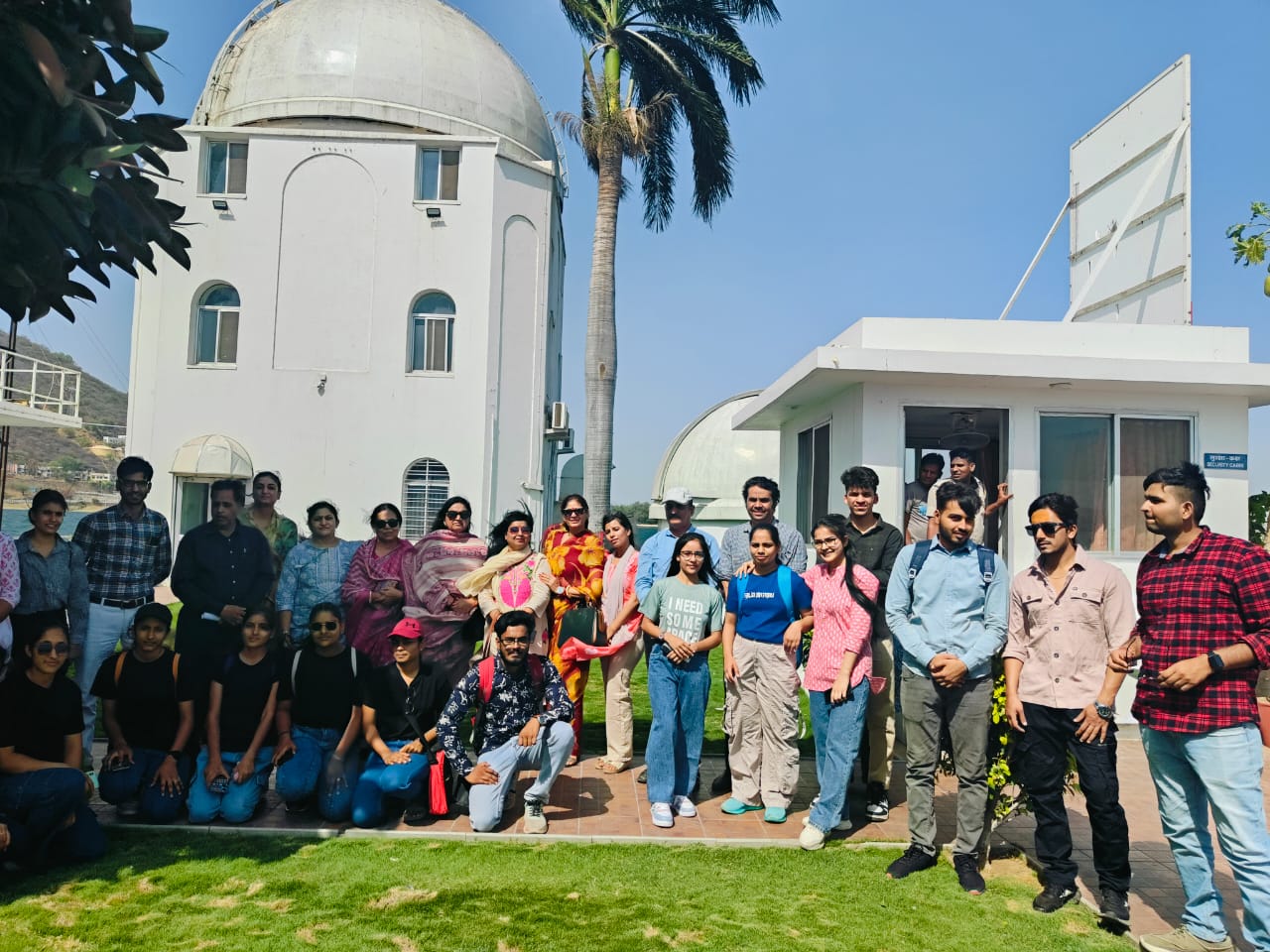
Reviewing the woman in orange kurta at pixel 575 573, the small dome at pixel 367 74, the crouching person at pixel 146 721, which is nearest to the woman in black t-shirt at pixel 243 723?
the crouching person at pixel 146 721

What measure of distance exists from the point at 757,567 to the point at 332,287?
17.4m

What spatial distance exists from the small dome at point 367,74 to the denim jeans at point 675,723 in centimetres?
1926

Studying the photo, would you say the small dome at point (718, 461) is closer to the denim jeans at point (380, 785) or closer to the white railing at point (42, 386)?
the white railing at point (42, 386)

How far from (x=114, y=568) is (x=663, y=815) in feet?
13.0

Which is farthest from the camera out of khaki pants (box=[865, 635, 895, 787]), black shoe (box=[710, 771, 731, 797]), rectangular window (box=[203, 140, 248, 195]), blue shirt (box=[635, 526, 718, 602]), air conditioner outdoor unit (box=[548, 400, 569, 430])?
air conditioner outdoor unit (box=[548, 400, 569, 430])

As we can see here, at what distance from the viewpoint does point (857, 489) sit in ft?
18.4

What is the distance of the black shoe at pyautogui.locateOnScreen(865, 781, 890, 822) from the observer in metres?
5.43

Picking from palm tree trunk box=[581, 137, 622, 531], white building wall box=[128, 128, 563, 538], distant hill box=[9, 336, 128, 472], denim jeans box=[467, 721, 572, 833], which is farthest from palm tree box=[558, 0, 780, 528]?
distant hill box=[9, 336, 128, 472]

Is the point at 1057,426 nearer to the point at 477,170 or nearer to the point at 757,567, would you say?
the point at 757,567

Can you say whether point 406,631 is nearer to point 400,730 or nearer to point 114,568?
point 400,730

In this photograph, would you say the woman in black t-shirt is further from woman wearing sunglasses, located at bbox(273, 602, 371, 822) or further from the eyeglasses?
the eyeglasses

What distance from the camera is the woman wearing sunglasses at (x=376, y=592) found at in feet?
19.7

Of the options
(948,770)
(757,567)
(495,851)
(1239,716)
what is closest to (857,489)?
(757,567)

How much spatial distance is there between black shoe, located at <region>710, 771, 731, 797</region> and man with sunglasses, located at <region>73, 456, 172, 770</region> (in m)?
4.01
